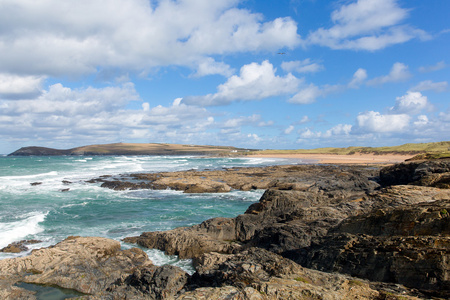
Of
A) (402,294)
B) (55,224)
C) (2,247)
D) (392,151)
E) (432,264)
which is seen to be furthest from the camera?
(392,151)

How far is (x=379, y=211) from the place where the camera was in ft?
28.9

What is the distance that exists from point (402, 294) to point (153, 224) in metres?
15.5

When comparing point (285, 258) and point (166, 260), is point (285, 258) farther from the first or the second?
point (166, 260)

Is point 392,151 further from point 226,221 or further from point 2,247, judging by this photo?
point 2,247

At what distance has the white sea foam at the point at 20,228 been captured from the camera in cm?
1534

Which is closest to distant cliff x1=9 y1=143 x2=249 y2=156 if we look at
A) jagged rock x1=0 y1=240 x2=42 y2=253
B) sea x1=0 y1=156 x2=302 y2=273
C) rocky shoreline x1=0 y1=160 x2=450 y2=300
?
sea x1=0 y1=156 x2=302 y2=273

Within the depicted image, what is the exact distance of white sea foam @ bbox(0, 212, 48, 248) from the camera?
15336 millimetres

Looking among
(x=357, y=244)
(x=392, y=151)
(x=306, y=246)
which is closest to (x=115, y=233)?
(x=306, y=246)

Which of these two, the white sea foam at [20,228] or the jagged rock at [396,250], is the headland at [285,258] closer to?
the jagged rock at [396,250]

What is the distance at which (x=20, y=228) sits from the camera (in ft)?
56.8

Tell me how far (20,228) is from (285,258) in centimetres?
1699

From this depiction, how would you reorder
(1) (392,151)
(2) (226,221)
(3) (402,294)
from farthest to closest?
(1) (392,151) < (2) (226,221) < (3) (402,294)

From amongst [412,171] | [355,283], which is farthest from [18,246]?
[412,171]

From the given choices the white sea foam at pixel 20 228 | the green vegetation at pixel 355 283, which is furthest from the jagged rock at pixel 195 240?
the green vegetation at pixel 355 283
